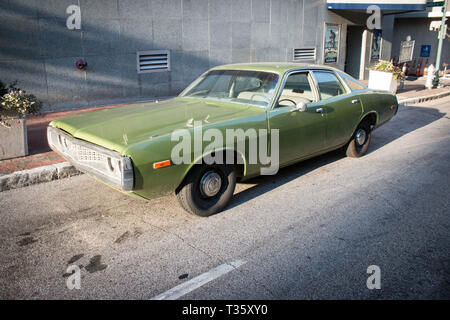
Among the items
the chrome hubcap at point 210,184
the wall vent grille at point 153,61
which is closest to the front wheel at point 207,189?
the chrome hubcap at point 210,184

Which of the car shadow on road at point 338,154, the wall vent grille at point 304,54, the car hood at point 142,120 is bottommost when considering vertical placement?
the car shadow on road at point 338,154

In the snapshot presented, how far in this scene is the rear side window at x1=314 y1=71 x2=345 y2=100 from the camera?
5.52 metres

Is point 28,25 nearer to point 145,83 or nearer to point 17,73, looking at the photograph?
point 17,73

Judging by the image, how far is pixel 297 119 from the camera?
491 cm

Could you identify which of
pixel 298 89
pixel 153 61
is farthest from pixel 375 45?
pixel 298 89

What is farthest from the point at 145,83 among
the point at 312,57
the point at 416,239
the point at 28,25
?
the point at 416,239

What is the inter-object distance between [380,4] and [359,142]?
38.6ft

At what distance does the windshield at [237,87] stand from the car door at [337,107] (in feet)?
2.88

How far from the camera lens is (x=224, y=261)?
3400mm

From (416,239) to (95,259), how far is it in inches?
116

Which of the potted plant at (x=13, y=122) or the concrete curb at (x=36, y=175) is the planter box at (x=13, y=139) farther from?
the concrete curb at (x=36, y=175)

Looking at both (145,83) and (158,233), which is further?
(145,83)

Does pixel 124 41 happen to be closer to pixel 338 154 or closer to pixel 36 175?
pixel 36 175

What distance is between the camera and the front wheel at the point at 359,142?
6.34m
